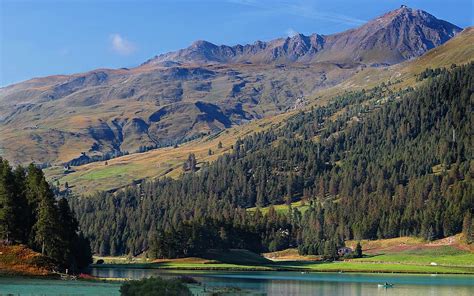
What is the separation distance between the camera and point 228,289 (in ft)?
343

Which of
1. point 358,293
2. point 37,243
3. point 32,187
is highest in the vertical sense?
point 32,187

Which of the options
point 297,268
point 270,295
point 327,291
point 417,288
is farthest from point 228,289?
point 297,268

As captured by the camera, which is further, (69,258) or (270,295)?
(69,258)

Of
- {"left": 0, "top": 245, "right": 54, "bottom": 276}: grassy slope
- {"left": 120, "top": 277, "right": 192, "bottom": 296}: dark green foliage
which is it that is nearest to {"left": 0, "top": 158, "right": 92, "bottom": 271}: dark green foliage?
{"left": 0, "top": 245, "right": 54, "bottom": 276}: grassy slope

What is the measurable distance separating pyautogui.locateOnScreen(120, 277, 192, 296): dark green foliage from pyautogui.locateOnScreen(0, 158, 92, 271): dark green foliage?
44.9 metres

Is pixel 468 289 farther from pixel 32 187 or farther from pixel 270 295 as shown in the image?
pixel 32 187

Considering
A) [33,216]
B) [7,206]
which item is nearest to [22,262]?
[7,206]

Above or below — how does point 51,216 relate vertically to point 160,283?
above

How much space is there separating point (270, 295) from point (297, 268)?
329 ft

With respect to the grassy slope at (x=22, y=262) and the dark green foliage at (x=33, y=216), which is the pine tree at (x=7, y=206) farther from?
the grassy slope at (x=22, y=262)

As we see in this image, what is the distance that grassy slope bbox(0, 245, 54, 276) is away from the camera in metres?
101

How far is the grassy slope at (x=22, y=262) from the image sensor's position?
101 m

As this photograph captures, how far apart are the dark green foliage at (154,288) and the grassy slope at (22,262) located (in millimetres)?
30138

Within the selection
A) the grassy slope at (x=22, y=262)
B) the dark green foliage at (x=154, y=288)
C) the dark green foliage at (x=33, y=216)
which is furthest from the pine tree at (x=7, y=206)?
the dark green foliage at (x=154, y=288)
